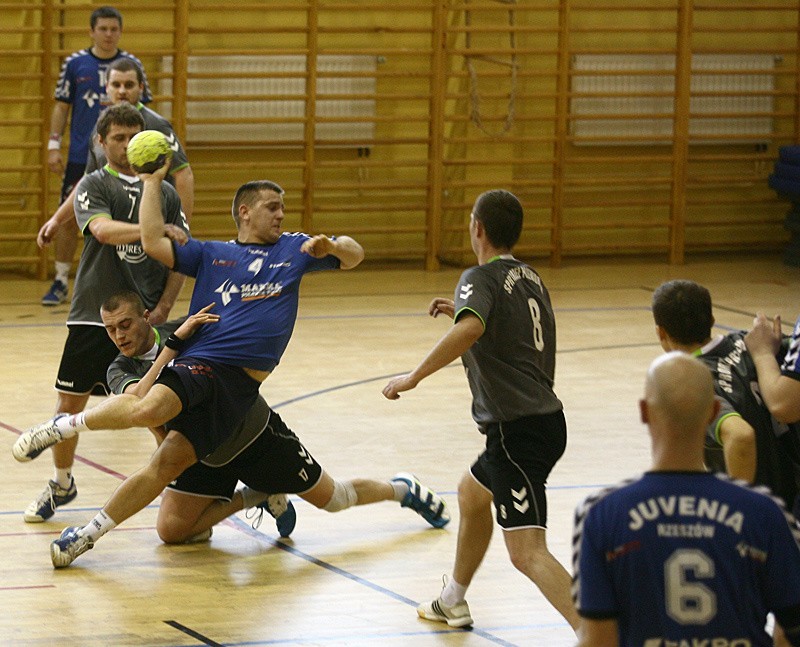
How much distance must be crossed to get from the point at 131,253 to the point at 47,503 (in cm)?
111

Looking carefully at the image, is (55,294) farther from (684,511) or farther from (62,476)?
(684,511)

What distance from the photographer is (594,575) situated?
246 cm

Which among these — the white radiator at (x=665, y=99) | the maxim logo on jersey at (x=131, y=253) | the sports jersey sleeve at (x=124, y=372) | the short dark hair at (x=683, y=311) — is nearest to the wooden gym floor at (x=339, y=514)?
the sports jersey sleeve at (x=124, y=372)

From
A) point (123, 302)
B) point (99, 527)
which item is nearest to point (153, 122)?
point (123, 302)

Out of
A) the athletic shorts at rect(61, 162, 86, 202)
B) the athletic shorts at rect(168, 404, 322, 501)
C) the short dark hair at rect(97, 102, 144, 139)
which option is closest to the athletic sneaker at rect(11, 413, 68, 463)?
the athletic shorts at rect(168, 404, 322, 501)

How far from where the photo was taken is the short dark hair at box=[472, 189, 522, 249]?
4441mm

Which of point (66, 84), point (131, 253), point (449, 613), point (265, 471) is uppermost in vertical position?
point (66, 84)

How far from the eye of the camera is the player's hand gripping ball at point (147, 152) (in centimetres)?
510

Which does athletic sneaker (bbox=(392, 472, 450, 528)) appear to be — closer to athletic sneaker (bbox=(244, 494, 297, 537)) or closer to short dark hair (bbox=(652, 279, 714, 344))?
athletic sneaker (bbox=(244, 494, 297, 537))

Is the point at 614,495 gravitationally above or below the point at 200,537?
above

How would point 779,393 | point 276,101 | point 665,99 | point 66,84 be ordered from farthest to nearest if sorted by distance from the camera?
point 665,99, point 276,101, point 66,84, point 779,393

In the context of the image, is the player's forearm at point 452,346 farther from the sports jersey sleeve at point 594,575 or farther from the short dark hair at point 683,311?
the sports jersey sleeve at point 594,575

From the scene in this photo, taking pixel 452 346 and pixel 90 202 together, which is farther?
pixel 90 202

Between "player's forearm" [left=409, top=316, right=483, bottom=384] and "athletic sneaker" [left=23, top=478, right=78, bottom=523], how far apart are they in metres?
2.10
